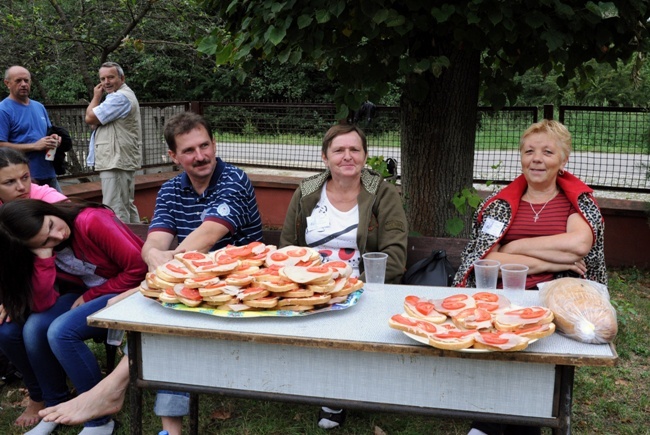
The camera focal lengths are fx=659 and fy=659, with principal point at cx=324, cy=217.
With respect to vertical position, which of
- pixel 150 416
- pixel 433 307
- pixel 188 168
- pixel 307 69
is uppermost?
pixel 307 69

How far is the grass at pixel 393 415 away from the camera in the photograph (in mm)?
3387

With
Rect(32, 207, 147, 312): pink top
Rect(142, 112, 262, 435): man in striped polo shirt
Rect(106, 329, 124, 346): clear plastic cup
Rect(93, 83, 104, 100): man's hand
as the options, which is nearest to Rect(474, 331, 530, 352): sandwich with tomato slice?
Rect(142, 112, 262, 435): man in striped polo shirt

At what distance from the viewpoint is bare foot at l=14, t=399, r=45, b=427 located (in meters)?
3.48

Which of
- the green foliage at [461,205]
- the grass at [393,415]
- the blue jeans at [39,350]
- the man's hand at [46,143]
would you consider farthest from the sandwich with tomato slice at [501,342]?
the man's hand at [46,143]

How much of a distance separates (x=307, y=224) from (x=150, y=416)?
1.34 m

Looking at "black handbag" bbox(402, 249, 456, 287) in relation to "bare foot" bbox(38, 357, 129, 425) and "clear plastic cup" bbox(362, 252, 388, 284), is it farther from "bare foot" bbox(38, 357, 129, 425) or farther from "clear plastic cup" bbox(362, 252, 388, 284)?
"bare foot" bbox(38, 357, 129, 425)

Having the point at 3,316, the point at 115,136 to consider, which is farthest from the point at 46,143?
the point at 3,316

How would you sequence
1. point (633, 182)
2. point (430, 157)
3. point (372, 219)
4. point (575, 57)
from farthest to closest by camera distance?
point (633, 182)
point (430, 157)
point (575, 57)
point (372, 219)

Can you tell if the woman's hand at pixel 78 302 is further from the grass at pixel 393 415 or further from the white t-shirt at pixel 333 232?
the white t-shirt at pixel 333 232

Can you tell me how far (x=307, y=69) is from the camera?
19.2 metres

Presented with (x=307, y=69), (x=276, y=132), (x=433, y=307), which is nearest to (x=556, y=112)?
(x=276, y=132)

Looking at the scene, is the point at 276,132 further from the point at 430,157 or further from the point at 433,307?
the point at 433,307

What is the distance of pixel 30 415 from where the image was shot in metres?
3.52

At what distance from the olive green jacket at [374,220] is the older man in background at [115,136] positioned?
404cm
